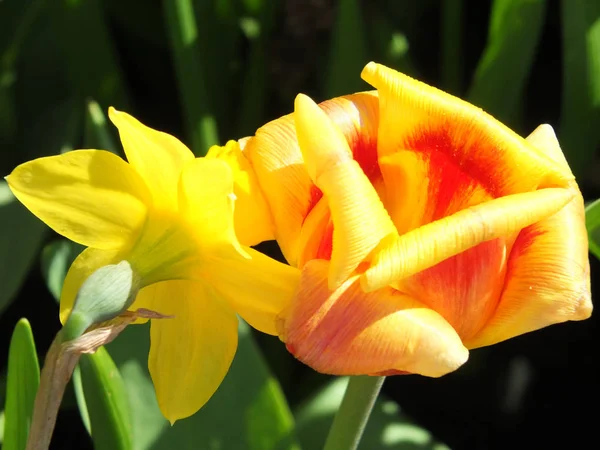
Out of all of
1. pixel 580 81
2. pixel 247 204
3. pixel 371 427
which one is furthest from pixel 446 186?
pixel 580 81

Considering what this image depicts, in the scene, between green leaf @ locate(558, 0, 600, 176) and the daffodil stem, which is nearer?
the daffodil stem

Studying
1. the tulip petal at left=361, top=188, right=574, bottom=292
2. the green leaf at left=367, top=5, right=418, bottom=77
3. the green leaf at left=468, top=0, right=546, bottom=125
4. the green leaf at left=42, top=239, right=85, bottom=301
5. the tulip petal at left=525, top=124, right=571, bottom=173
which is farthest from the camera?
the green leaf at left=367, top=5, right=418, bottom=77

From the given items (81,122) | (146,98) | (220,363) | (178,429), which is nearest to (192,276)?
(220,363)

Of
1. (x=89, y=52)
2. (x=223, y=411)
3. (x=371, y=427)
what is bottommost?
(x=371, y=427)

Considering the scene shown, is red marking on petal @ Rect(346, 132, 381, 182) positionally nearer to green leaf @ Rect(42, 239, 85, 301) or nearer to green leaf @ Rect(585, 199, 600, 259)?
green leaf @ Rect(585, 199, 600, 259)

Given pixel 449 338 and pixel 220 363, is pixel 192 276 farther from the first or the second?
pixel 449 338

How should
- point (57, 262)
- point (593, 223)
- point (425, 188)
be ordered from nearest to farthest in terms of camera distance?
1. point (425, 188)
2. point (593, 223)
3. point (57, 262)

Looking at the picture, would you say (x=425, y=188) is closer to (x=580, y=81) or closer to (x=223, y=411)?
(x=223, y=411)

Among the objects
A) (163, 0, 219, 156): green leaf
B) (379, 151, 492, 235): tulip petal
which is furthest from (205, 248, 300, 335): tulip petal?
(163, 0, 219, 156): green leaf
